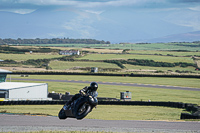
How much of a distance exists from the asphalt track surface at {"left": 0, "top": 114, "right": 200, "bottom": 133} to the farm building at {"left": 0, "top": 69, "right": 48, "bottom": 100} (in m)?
21.0

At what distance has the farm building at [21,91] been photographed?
50.1 meters

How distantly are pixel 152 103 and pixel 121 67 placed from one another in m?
86.2

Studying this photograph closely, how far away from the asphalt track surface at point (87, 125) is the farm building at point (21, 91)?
21.0m

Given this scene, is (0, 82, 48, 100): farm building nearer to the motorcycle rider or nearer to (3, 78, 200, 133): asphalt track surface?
(3, 78, 200, 133): asphalt track surface

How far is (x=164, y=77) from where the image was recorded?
318 feet

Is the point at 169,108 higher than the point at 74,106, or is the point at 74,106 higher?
the point at 74,106

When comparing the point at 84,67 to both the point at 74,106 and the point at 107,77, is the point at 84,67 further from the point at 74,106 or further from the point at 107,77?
the point at 74,106

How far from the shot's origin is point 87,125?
1030 inches

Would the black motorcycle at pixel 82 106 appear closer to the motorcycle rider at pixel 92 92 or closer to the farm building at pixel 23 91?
the motorcycle rider at pixel 92 92

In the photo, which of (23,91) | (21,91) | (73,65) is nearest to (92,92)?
(21,91)

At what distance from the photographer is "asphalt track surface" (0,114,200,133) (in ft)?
79.7

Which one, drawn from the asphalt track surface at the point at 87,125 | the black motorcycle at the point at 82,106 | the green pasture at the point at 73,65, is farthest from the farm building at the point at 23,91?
the green pasture at the point at 73,65

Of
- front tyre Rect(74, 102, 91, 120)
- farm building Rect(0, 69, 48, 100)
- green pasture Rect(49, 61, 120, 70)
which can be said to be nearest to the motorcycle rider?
front tyre Rect(74, 102, 91, 120)

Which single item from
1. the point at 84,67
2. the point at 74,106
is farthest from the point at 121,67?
the point at 74,106
